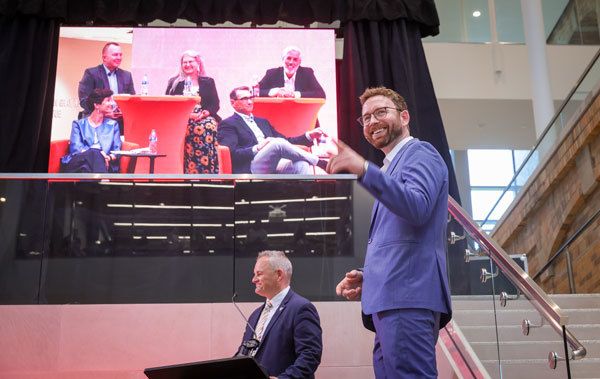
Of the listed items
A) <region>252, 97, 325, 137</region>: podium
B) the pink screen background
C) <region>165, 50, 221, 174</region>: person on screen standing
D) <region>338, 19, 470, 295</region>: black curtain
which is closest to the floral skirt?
<region>165, 50, 221, 174</region>: person on screen standing

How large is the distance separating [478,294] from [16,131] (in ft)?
17.5

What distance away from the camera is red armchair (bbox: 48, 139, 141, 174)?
7.82 meters

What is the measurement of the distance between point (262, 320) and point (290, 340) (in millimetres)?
307

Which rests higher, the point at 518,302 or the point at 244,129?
the point at 244,129

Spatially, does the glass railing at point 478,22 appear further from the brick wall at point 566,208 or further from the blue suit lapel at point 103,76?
the blue suit lapel at point 103,76

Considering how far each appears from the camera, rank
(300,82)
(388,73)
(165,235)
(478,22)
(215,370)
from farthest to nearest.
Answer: (478,22) → (388,73) → (300,82) → (165,235) → (215,370)

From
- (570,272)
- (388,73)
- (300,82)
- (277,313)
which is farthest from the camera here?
(388,73)

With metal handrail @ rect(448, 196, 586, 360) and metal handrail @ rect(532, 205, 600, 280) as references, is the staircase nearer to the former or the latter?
metal handrail @ rect(448, 196, 586, 360)

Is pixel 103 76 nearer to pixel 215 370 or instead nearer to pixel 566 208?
pixel 566 208

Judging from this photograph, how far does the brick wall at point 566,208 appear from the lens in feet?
25.6

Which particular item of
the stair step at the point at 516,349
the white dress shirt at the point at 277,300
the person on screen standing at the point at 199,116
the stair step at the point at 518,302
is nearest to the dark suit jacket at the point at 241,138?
the person on screen standing at the point at 199,116

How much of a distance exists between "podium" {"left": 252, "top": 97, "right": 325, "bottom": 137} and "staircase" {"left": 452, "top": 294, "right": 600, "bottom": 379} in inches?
138

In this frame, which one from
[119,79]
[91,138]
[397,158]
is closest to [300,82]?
[119,79]

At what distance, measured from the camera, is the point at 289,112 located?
8227mm
